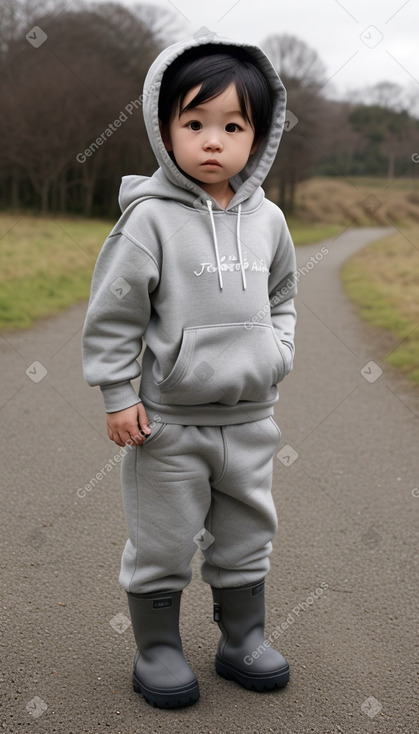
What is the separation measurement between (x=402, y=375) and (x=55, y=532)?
3927mm

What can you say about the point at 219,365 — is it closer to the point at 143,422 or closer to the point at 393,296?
the point at 143,422

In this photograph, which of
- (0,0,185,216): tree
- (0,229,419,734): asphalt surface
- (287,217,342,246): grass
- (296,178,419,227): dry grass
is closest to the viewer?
(0,229,419,734): asphalt surface

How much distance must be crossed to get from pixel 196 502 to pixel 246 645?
1.53 feet

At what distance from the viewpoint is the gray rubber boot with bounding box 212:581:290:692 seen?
2322mm

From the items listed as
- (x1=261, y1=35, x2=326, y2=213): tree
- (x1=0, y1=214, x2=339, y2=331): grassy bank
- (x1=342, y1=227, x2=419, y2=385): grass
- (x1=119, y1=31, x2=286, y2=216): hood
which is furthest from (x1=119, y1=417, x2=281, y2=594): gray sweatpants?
(x1=261, y1=35, x2=326, y2=213): tree

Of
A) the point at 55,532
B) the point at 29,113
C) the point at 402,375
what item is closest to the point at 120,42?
the point at 29,113

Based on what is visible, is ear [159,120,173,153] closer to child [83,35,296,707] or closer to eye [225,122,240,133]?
child [83,35,296,707]

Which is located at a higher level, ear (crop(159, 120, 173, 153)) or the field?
ear (crop(159, 120, 173, 153))

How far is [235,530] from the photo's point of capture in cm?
228

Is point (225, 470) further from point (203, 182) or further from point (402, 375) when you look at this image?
point (402, 375)

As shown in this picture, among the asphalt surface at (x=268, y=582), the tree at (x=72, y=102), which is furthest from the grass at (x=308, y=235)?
the asphalt surface at (x=268, y=582)

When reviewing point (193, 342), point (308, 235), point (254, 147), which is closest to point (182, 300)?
point (193, 342)

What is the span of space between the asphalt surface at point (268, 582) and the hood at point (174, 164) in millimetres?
1308

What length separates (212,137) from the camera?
6.64ft
